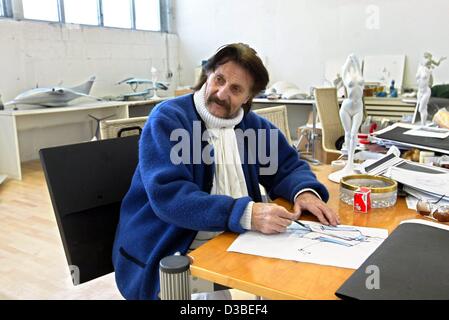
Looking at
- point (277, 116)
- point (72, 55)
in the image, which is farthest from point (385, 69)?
point (72, 55)

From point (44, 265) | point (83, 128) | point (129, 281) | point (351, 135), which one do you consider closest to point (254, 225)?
point (129, 281)

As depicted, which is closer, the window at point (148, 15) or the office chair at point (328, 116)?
the office chair at point (328, 116)

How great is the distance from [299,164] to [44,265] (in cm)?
178

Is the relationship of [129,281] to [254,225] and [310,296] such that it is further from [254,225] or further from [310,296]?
[310,296]

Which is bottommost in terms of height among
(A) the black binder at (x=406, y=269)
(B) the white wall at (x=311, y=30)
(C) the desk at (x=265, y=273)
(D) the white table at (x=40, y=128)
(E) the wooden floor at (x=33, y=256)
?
(E) the wooden floor at (x=33, y=256)

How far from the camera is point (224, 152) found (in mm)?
1261

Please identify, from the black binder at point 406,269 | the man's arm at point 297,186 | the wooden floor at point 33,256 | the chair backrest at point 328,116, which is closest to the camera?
the black binder at point 406,269

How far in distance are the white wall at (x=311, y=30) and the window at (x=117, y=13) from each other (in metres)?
1.02

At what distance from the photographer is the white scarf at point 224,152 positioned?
1.24 m

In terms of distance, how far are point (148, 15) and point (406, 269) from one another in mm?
6593

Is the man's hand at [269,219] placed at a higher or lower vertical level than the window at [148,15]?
lower

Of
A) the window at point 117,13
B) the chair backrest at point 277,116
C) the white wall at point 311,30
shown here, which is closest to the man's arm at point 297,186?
the chair backrest at point 277,116

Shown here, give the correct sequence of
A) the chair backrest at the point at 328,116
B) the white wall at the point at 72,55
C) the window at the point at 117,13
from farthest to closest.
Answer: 1. the window at the point at 117,13
2. the white wall at the point at 72,55
3. the chair backrest at the point at 328,116

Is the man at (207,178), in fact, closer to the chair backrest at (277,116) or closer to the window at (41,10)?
the chair backrest at (277,116)
